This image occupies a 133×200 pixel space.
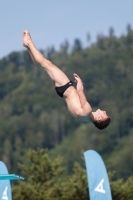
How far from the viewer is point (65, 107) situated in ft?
415

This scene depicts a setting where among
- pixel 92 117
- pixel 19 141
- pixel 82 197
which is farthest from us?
pixel 19 141

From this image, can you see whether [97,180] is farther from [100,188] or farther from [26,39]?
[26,39]

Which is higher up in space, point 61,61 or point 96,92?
point 61,61

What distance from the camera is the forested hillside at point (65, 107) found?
109438mm

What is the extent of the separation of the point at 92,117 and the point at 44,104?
11645 centimetres

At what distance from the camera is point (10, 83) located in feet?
459

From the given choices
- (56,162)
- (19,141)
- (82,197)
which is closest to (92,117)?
(82,197)

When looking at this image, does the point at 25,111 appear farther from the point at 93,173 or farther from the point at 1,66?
the point at 93,173

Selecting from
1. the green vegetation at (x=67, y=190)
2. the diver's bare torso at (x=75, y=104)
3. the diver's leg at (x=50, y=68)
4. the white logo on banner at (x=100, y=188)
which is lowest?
the diver's bare torso at (x=75, y=104)

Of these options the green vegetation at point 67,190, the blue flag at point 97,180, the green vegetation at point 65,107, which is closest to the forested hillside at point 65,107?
the green vegetation at point 65,107

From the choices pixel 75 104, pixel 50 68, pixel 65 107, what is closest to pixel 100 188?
pixel 75 104

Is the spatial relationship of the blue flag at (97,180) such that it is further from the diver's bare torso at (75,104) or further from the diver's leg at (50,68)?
the diver's leg at (50,68)

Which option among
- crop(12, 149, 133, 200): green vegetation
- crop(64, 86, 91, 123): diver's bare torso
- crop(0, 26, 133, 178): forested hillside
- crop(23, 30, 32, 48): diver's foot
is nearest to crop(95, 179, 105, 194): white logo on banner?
crop(64, 86, 91, 123): diver's bare torso

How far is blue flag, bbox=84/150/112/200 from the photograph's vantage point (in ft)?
64.1
